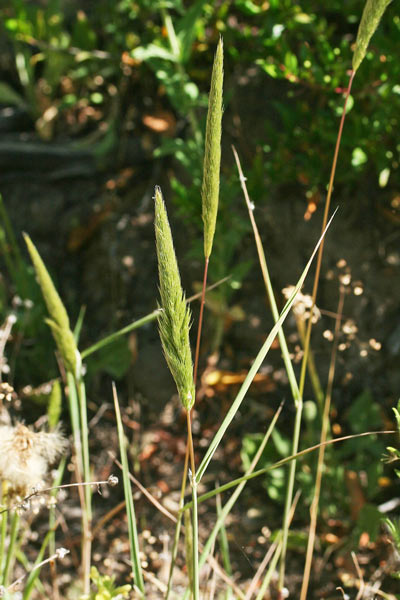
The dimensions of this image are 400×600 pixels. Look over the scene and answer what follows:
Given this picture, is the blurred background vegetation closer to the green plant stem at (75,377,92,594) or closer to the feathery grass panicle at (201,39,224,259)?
the green plant stem at (75,377,92,594)

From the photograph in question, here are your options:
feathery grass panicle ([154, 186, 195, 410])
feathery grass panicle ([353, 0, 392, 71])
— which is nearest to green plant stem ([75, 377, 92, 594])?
feathery grass panicle ([154, 186, 195, 410])

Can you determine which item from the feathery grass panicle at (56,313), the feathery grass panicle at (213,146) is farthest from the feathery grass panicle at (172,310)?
the feathery grass panicle at (56,313)

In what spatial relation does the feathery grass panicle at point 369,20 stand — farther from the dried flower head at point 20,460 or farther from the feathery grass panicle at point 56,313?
the dried flower head at point 20,460

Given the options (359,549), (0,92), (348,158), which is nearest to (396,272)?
(348,158)

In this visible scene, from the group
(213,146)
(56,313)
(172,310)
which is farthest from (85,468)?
(213,146)

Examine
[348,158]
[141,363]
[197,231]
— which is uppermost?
[348,158]

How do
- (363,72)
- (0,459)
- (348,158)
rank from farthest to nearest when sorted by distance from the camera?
(348,158), (363,72), (0,459)

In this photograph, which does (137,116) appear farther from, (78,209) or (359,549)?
(359,549)
